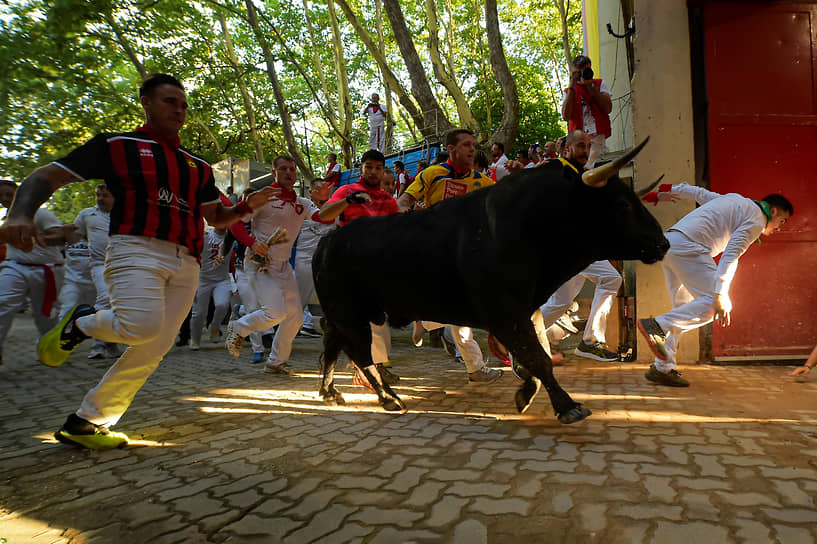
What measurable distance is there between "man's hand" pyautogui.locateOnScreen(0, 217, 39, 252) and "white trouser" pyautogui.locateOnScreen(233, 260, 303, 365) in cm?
302

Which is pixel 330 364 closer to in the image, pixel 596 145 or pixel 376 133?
pixel 596 145

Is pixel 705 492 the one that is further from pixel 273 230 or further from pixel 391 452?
pixel 273 230

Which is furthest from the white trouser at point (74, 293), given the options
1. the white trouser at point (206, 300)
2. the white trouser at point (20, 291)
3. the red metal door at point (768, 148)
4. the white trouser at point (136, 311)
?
the red metal door at point (768, 148)

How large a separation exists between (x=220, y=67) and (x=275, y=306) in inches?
597

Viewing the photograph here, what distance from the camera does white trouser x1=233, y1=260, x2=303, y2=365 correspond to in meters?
5.50

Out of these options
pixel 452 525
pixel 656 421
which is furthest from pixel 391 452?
pixel 656 421

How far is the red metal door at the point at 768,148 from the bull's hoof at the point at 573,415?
3669 mm

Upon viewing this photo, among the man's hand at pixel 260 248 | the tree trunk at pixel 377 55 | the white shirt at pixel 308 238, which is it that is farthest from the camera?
the tree trunk at pixel 377 55

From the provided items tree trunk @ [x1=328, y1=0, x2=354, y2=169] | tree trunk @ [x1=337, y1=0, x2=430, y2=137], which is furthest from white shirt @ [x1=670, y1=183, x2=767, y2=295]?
tree trunk @ [x1=328, y1=0, x2=354, y2=169]

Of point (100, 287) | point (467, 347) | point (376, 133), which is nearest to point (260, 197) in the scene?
point (467, 347)

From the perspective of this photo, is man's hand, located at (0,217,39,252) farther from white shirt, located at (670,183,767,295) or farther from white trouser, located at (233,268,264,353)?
white shirt, located at (670,183,767,295)

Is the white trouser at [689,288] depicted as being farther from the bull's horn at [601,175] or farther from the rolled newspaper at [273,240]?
the rolled newspaper at [273,240]

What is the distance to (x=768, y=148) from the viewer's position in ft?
19.0

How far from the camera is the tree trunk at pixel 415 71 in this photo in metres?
13.2
